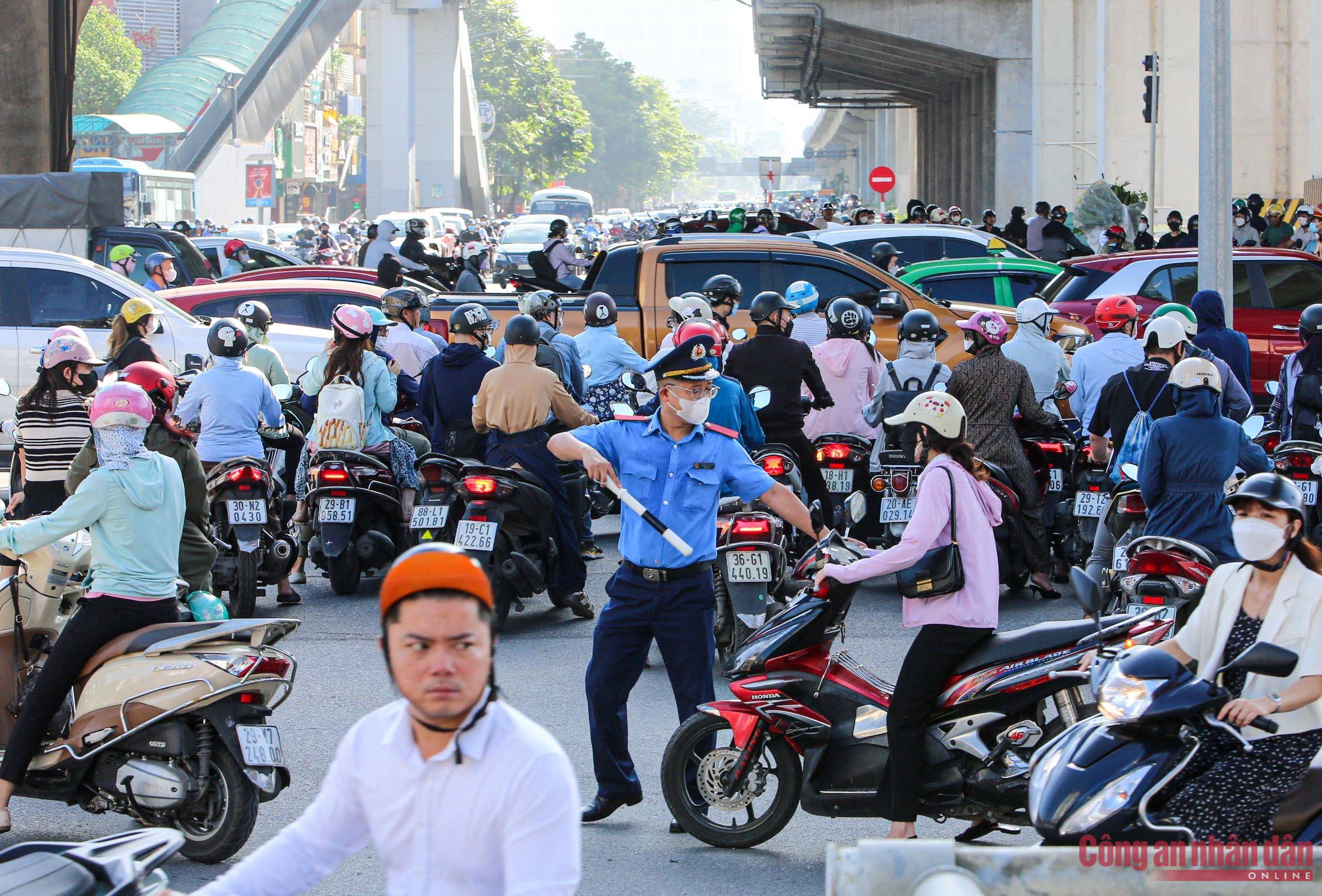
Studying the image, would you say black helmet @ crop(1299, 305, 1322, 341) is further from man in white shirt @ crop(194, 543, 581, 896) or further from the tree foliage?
the tree foliage

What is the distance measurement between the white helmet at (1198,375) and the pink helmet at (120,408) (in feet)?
14.7

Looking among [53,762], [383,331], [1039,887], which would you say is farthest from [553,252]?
[1039,887]

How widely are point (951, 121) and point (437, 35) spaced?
112ft

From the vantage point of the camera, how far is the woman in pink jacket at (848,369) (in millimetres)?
10602

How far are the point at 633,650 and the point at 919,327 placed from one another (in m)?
4.62

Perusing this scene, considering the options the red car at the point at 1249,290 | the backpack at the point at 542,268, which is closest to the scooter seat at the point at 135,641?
the red car at the point at 1249,290

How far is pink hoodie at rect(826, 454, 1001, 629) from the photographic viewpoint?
216 inches

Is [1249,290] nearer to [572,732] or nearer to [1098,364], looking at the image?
[1098,364]

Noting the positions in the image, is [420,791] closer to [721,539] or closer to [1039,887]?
[1039,887]

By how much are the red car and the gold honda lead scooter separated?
1088 cm

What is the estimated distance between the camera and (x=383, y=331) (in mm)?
11891

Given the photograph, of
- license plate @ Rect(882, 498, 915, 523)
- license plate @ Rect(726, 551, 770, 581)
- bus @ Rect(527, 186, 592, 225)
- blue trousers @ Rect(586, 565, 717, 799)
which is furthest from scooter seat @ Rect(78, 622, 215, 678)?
bus @ Rect(527, 186, 592, 225)

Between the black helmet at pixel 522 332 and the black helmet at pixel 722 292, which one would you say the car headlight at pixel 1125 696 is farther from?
the black helmet at pixel 722 292

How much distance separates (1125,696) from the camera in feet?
14.0
